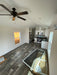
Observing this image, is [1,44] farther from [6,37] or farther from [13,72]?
[13,72]

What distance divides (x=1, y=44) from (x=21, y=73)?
2277 mm

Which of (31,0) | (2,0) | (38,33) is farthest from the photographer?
(38,33)

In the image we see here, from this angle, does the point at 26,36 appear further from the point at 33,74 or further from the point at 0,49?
the point at 33,74

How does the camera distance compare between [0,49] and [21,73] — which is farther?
[0,49]

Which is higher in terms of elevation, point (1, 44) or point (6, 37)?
point (6, 37)

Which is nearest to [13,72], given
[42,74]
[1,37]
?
[42,74]

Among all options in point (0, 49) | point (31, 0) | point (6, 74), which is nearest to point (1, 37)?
point (0, 49)

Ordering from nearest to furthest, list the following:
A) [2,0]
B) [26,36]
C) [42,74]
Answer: [2,0] → [42,74] → [26,36]

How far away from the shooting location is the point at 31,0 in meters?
1.11

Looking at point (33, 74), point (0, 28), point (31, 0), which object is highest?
point (31, 0)

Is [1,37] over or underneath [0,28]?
underneath

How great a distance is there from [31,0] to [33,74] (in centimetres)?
259

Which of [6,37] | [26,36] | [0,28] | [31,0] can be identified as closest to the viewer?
[31,0]

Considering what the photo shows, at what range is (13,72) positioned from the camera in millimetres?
1787
